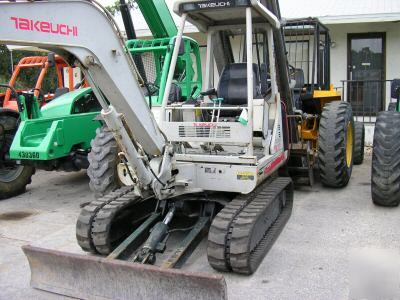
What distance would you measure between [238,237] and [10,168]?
4.88 meters

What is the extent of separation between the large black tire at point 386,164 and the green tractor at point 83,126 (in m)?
2.68

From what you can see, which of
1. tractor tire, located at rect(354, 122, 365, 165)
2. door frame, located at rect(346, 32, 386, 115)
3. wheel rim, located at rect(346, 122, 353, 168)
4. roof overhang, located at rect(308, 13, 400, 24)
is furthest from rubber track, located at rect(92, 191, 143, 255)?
door frame, located at rect(346, 32, 386, 115)

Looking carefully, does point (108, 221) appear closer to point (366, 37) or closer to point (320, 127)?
point (320, 127)

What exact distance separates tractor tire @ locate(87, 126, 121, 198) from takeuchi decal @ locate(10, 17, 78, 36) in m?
2.35

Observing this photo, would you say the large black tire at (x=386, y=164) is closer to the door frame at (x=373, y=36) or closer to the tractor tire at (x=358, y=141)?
the tractor tire at (x=358, y=141)

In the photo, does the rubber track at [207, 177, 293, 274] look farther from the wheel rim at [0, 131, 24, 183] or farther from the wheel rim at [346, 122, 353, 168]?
the wheel rim at [0, 131, 24, 183]

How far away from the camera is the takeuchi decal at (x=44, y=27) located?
9.45ft

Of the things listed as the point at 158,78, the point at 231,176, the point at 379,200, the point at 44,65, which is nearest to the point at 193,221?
the point at 231,176

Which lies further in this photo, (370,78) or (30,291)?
(370,78)

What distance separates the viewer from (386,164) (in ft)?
17.9

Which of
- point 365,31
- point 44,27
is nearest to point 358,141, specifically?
point 365,31

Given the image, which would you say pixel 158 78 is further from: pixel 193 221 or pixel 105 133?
Answer: pixel 193 221

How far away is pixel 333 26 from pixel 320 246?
305 inches

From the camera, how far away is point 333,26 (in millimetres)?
10969
